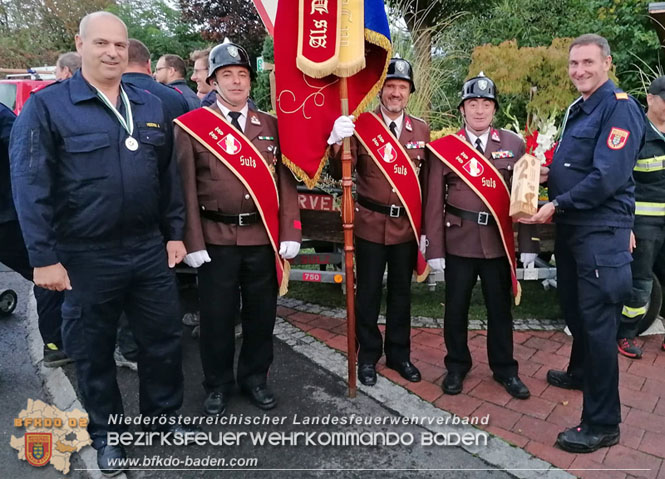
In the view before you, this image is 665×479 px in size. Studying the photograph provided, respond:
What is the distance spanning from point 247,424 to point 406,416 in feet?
3.17

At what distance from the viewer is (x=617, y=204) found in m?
2.93

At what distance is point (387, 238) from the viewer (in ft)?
11.7

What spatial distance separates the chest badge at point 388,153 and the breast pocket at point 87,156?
5.49ft

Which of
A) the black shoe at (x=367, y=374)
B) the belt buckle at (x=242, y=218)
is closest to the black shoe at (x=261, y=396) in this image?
the black shoe at (x=367, y=374)

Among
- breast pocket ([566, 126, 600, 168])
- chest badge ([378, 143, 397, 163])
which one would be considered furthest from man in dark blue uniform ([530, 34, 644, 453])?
chest badge ([378, 143, 397, 163])

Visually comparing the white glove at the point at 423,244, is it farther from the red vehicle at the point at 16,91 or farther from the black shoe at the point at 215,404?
the red vehicle at the point at 16,91

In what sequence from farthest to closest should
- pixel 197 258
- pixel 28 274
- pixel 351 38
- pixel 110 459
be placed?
pixel 28 274 → pixel 351 38 → pixel 197 258 → pixel 110 459

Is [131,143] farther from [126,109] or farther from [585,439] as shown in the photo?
[585,439]

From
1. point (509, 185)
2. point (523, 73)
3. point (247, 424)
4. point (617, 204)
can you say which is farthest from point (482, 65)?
point (247, 424)

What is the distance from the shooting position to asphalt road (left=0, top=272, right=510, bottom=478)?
9.28 ft

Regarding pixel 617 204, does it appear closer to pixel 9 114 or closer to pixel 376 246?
pixel 376 246

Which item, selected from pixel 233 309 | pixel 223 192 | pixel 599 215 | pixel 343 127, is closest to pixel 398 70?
pixel 343 127

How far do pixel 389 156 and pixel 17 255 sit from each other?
2705 mm

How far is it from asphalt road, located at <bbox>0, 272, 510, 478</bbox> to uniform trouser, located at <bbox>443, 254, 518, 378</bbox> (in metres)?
0.67
